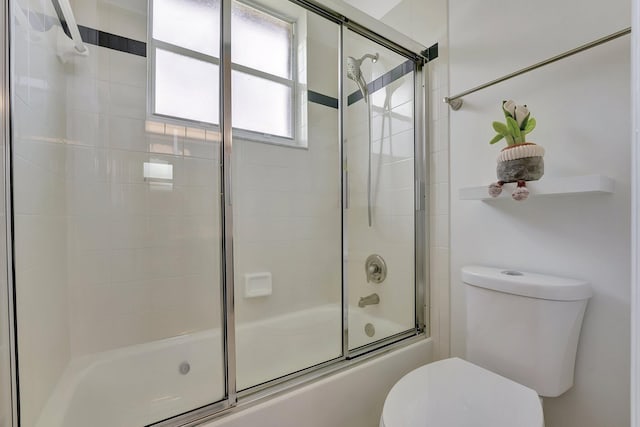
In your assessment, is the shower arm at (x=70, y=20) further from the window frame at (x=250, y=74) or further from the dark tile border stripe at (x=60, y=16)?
the window frame at (x=250, y=74)

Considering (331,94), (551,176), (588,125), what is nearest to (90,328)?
(331,94)

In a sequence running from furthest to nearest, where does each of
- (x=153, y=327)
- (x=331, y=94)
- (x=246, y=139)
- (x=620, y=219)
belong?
(x=331, y=94) → (x=246, y=139) → (x=153, y=327) → (x=620, y=219)

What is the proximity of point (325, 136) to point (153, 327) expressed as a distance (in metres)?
1.40

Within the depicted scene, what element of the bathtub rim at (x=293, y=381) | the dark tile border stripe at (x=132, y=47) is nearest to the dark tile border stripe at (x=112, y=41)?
the dark tile border stripe at (x=132, y=47)

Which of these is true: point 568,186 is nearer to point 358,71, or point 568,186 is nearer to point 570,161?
point 570,161

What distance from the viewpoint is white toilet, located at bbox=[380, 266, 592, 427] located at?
77 centimetres

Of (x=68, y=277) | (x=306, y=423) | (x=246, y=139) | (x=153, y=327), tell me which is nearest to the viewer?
(x=306, y=423)

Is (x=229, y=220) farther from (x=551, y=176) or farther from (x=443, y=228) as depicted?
(x=551, y=176)

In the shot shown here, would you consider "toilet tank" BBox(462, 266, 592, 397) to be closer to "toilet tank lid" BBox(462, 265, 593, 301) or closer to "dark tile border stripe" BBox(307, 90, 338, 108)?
"toilet tank lid" BBox(462, 265, 593, 301)

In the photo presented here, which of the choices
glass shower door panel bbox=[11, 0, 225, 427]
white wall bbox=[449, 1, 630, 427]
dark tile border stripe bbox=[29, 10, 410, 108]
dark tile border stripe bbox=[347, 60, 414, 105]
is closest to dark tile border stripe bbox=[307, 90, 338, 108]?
dark tile border stripe bbox=[29, 10, 410, 108]

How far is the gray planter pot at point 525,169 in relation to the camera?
91 centimetres

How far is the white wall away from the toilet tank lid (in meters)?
0.06

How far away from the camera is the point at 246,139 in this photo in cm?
157

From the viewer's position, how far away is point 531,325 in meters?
0.91
